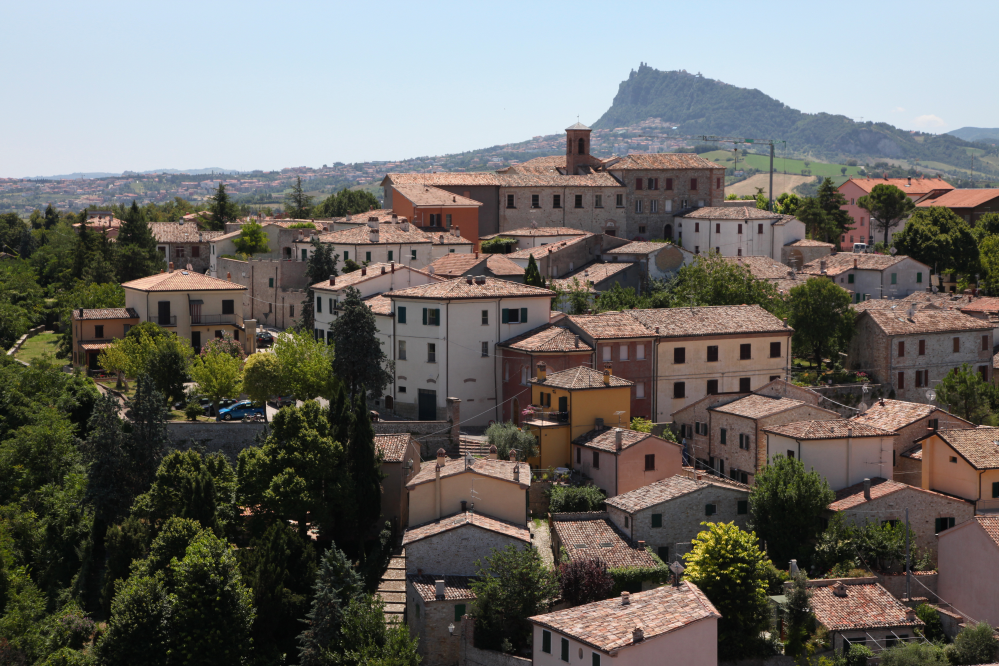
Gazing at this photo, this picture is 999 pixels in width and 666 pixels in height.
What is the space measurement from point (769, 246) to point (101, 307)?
134 ft

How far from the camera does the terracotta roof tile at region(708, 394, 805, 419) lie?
40.2 m

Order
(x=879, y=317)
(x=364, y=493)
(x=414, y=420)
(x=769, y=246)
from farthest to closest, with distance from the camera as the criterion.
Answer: (x=769, y=246) → (x=879, y=317) → (x=414, y=420) → (x=364, y=493)

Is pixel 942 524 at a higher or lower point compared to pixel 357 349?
lower

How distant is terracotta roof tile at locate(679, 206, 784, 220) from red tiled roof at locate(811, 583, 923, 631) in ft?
131

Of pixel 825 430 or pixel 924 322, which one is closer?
pixel 825 430

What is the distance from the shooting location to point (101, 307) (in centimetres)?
6103

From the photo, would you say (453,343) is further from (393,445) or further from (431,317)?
(393,445)

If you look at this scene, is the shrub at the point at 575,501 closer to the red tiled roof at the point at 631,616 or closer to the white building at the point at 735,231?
the red tiled roof at the point at 631,616

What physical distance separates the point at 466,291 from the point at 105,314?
22.4m

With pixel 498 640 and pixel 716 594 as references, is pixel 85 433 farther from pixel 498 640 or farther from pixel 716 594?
pixel 716 594

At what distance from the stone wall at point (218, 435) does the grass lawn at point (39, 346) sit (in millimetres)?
23668

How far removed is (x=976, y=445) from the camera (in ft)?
128

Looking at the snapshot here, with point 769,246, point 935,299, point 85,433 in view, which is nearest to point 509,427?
point 85,433

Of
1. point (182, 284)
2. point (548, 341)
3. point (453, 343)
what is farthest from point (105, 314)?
point (548, 341)
